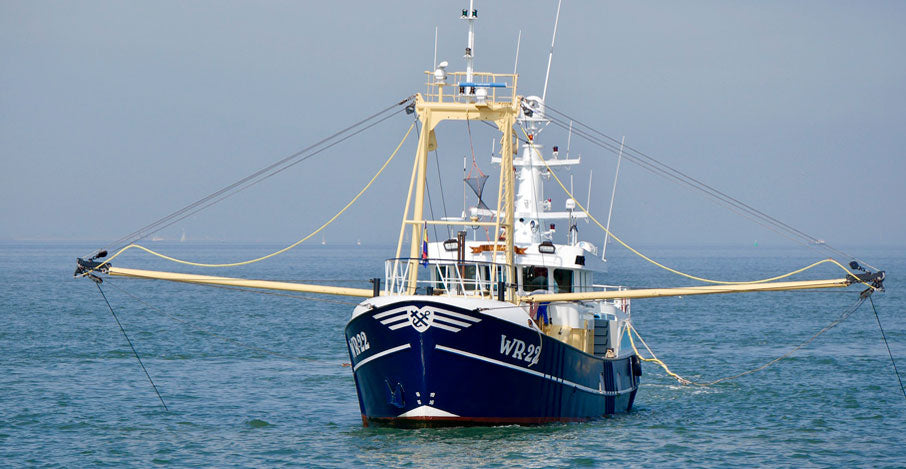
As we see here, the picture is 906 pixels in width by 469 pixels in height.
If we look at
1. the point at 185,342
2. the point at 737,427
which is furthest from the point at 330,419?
the point at 185,342

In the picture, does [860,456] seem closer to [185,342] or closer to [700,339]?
[700,339]

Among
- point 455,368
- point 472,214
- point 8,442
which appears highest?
point 472,214

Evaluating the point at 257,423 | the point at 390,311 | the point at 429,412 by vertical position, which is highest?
the point at 390,311

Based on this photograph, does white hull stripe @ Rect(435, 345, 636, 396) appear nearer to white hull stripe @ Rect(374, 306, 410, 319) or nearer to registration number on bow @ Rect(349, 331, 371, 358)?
white hull stripe @ Rect(374, 306, 410, 319)

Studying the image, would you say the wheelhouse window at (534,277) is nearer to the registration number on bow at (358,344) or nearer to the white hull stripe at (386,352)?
the registration number on bow at (358,344)

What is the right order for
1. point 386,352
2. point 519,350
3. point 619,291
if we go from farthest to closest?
point 519,350, point 386,352, point 619,291

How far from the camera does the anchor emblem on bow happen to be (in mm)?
21328

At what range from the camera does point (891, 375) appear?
37.8 meters

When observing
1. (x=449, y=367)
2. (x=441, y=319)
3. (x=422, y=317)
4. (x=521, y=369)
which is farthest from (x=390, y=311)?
(x=521, y=369)

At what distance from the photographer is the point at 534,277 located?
2806 cm

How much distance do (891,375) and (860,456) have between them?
644 inches

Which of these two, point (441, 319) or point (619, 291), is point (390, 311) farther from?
point (619, 291)

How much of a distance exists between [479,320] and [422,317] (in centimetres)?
125

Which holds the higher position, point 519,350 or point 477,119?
point 477,119
